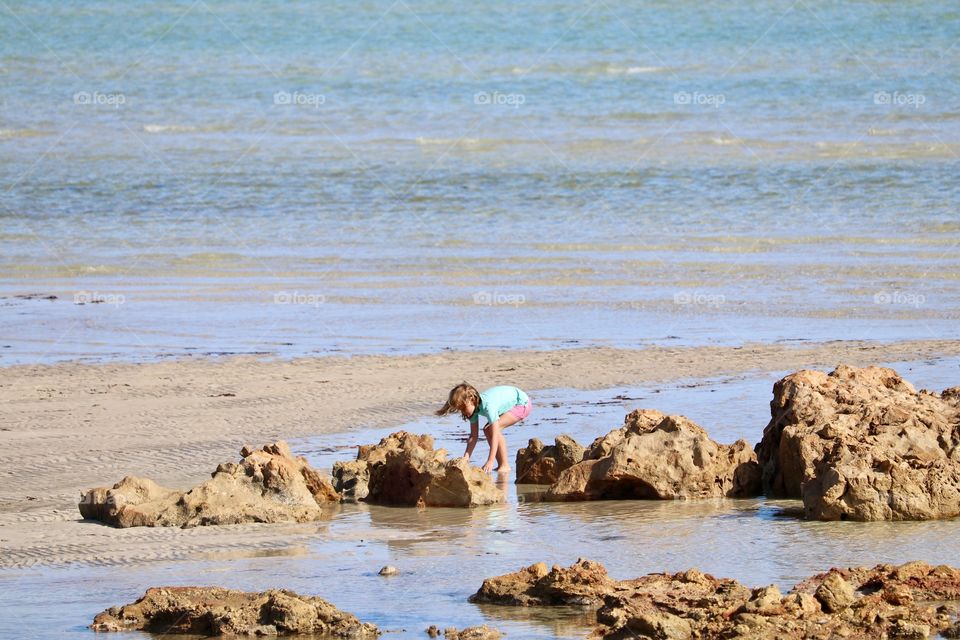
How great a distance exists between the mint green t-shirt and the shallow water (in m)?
0.57

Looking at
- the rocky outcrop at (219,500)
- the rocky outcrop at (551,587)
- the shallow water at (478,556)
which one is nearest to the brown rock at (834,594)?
the shallow water at (478,556)

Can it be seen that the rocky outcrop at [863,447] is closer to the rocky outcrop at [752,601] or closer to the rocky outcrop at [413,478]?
the rocky outcrop at [752,601]

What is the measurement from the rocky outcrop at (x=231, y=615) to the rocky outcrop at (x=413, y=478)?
2332mm

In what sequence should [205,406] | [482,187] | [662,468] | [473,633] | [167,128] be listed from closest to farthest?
[473,633] → [662,468] → [205,406] → [482,187] → [167,128]

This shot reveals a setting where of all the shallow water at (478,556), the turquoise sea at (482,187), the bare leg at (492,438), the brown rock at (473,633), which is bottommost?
the brown rock at (473,633)

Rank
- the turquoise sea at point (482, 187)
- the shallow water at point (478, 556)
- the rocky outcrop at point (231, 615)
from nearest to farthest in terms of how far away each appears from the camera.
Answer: the rocky outcrop at point (231, 615)
the shallow water at point (478, 556)
the turquoise sea at point (482, 187)

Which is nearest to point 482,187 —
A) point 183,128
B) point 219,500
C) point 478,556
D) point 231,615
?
point 183,128

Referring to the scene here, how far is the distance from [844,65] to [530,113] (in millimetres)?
11844

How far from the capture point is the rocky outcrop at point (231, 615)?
20.4 ft

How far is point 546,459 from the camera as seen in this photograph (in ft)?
30.5

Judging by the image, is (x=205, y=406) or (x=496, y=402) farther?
(x=205, y=406)

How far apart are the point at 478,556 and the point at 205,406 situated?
15.2 ft

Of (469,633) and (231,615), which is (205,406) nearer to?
(231,615)

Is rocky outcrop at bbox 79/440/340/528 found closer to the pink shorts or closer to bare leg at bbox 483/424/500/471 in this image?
bare leg at bbox 483/424/500/471
